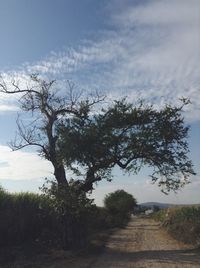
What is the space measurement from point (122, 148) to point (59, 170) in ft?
13.0

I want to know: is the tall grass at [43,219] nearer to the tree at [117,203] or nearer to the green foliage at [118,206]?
the green foliage at [118,206]

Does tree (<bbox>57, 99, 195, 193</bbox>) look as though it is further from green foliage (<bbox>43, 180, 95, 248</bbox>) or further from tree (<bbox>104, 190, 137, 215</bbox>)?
tree (<bbox>104, 190, 137, 215</bbox>)

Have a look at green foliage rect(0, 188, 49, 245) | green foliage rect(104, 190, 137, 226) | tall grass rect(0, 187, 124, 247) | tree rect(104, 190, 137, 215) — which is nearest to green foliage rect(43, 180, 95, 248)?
tall grass rect(0, 187, 124, 247)

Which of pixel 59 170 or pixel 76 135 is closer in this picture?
pixel 76 135

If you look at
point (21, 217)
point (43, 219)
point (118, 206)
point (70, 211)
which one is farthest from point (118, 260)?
point (118, 206)

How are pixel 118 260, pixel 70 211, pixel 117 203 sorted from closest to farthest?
pixel 118 260
pixel 70 211
pixel 117 203

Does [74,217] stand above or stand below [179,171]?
below

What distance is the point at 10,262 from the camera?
1922cm

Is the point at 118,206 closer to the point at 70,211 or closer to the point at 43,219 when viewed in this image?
the point at 43,219

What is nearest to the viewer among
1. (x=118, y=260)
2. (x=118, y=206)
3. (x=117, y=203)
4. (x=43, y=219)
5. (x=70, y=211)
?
(x=118, y=260)

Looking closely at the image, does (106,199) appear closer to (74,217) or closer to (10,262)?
(74,217)

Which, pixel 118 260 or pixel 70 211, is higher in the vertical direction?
pixel 70 211

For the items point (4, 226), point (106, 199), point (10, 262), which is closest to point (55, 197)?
point (4, 226)

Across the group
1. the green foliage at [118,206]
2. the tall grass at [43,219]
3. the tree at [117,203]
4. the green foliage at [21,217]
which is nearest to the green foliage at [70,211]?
the tall grass at [43,219]
